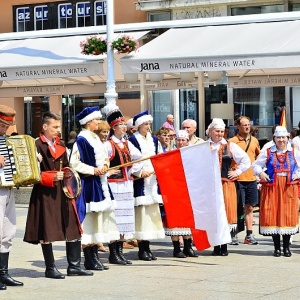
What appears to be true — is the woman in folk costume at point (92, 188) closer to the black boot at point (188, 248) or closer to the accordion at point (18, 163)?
the accordion at point (18, 163)

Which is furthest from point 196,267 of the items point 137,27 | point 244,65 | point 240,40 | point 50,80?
point 50,80

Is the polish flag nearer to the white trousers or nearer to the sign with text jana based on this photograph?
the white trousers

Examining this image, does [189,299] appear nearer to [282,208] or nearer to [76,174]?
[76,174]

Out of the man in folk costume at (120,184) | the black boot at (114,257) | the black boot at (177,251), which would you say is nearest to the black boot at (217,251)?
the black boot at (177,251)

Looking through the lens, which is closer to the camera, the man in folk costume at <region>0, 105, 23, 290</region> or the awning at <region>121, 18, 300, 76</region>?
the man in folk costume at <region>0, 105, 23, 290</region>

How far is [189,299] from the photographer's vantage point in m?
9.93

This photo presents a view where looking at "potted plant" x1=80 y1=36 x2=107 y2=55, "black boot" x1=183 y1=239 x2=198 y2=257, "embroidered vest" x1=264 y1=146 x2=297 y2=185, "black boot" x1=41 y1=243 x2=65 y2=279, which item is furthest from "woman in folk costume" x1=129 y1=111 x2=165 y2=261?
"potted plant" x1=80 y1=36 x2=107 y2=55

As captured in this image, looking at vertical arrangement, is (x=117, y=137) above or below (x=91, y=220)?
above

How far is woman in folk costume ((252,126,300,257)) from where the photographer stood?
1336 centimetres

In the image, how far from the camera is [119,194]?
12805 mm

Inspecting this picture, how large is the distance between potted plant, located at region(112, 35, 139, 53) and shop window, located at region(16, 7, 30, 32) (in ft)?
37.0

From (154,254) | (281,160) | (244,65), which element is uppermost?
(244,65)

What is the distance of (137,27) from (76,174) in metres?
12.1

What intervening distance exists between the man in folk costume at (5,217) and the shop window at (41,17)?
19715 mm
